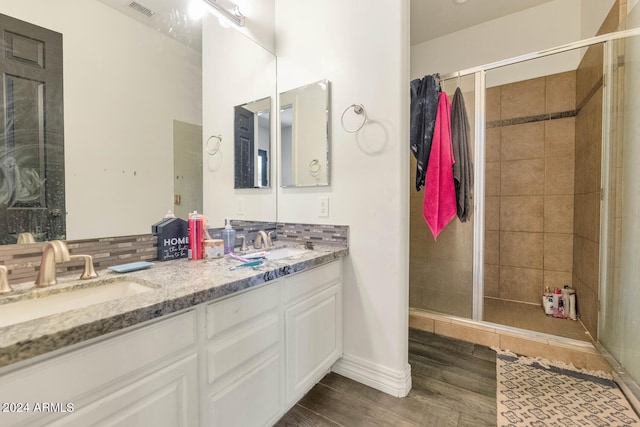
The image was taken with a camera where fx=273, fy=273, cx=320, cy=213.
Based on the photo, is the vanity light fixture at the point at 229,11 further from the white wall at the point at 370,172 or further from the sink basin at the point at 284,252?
the sink basin at the point at 284,252

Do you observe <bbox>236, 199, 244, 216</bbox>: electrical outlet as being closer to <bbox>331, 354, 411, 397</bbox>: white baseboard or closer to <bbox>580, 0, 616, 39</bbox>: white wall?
<bbox>331, 354, 411, 397</bbox>: white baseboard

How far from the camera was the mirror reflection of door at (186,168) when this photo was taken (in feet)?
4.66

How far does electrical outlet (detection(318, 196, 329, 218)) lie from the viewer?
1.79 metres

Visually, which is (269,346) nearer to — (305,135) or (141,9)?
(305,135)

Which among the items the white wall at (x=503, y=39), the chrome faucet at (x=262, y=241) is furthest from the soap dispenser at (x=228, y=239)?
the white wall at (x=503, y=39)

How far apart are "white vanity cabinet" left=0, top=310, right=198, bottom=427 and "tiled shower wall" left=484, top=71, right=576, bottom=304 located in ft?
10.1

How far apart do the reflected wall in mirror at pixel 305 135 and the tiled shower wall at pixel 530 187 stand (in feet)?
7.00

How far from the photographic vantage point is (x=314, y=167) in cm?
185

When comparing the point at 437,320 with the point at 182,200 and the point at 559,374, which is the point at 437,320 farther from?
the point at 182,200

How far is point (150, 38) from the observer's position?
4.33ft

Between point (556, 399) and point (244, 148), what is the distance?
7.73 feet

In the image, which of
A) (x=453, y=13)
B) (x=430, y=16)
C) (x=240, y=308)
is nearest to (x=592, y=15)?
(x=453, y=13)

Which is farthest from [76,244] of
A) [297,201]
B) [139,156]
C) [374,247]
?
[374,247]

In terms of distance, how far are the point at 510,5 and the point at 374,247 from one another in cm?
271
